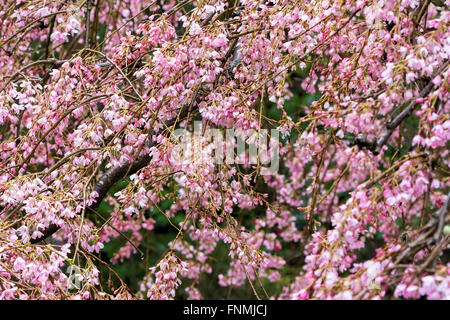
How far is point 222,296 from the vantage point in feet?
20.2

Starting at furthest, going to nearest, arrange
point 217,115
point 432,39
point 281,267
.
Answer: point 281,267
point 217,115
point 432,39

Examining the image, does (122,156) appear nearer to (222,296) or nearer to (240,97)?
(240,97)

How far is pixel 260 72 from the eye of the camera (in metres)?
2.99

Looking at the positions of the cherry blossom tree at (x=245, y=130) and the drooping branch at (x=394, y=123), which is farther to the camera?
the drooping branch at (x=394, y=123)

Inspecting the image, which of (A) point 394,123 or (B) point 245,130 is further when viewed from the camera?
(B) point 245,130

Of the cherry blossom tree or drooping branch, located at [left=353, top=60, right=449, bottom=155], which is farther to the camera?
drooping branch, located at [left=353, top=60, right=449, bottom=155]

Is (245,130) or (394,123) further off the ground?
(394,123)

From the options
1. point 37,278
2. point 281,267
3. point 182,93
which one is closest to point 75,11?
point 182,93

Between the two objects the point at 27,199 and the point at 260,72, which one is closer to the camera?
the point at 27,199

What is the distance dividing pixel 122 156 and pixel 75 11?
115cm

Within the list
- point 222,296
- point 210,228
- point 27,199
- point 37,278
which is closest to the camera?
point 37,278

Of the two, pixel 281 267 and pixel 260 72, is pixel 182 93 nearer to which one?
pixel 260 72
